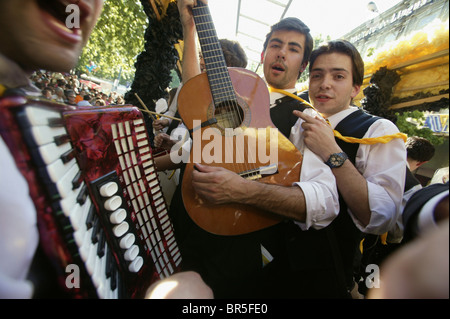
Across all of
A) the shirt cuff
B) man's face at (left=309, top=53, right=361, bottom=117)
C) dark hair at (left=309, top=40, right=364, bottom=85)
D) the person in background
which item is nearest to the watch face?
man's face at (left=309, top=53, right=361, bottom=117)

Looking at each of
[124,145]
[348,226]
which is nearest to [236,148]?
[124,145]

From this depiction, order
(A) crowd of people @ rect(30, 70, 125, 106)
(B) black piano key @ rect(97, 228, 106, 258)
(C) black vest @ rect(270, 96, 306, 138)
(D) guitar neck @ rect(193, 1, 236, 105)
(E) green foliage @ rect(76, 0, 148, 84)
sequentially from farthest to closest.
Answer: (E) green foliage @ rect(76, 0, 148, 84) → (C) black vest @ rect(270, 96, 306, 138) → (D) guitar neck @ rect(193, 1, 236, 105) → (A) crowd of people @ rect(30, 70, 125, 106) → (B) black piano key @ rect(97, 228, 106, 258)

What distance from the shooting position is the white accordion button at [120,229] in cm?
80

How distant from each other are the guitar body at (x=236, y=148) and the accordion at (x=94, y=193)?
26 cm

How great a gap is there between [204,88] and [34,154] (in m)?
1.03

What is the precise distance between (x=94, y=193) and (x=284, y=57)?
1801 mm

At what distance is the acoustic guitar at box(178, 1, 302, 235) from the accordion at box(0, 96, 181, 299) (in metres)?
0.30

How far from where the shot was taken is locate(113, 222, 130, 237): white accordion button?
31.5 inches

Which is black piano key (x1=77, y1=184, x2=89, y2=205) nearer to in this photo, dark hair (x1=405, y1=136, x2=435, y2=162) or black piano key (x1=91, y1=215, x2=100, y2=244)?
black piano key (x1=91, y1=215, x2=100, y2=244)

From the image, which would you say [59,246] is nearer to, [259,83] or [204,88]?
[204,88]

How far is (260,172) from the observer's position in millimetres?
1256

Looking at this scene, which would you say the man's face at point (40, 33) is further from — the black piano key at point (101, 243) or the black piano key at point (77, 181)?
the black piano key at point (101, 243)

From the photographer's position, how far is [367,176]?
1327mm
